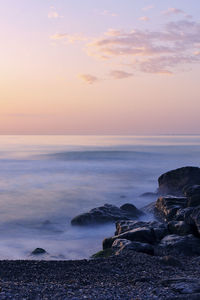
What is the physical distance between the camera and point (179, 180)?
746 inches

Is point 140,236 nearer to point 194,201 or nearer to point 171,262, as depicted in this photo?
point 171,262

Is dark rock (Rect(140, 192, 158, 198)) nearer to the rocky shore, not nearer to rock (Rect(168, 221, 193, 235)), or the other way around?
the rocky shore

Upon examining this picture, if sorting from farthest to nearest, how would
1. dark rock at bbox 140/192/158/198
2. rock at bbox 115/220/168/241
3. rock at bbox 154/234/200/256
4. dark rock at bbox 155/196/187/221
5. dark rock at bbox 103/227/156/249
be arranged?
dark rock at bbox 140/192/158/198, dark rock at bbox 155/196/187/221, rock at bbox 115/220/168/241, dark rock at bbox 103/227/156/249, rock at bbox 154/234/200/256

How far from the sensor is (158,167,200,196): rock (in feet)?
60.6

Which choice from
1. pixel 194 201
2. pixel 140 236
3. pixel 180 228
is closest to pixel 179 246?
pixel 140 236

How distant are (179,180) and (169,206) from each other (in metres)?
4.97

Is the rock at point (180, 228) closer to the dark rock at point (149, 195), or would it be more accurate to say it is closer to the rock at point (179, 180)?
the rock at point (179, 180)

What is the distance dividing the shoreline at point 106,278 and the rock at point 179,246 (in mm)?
524

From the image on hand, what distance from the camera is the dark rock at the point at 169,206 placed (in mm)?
13773

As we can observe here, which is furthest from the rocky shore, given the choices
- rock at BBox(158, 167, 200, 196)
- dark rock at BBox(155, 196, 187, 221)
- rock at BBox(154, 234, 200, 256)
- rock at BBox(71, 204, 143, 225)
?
rock at BBox(158, 167, 200, 196)

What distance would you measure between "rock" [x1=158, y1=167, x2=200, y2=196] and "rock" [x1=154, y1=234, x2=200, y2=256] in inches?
347

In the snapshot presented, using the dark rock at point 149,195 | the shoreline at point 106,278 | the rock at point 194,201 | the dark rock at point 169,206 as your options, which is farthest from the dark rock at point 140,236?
the dark rock at point 149,195

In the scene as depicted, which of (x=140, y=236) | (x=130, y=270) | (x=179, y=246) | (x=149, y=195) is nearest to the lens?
(x=130, y=270)

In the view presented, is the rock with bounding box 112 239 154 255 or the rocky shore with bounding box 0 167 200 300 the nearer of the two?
the rocky shore with bounding box 0 167 200 300
